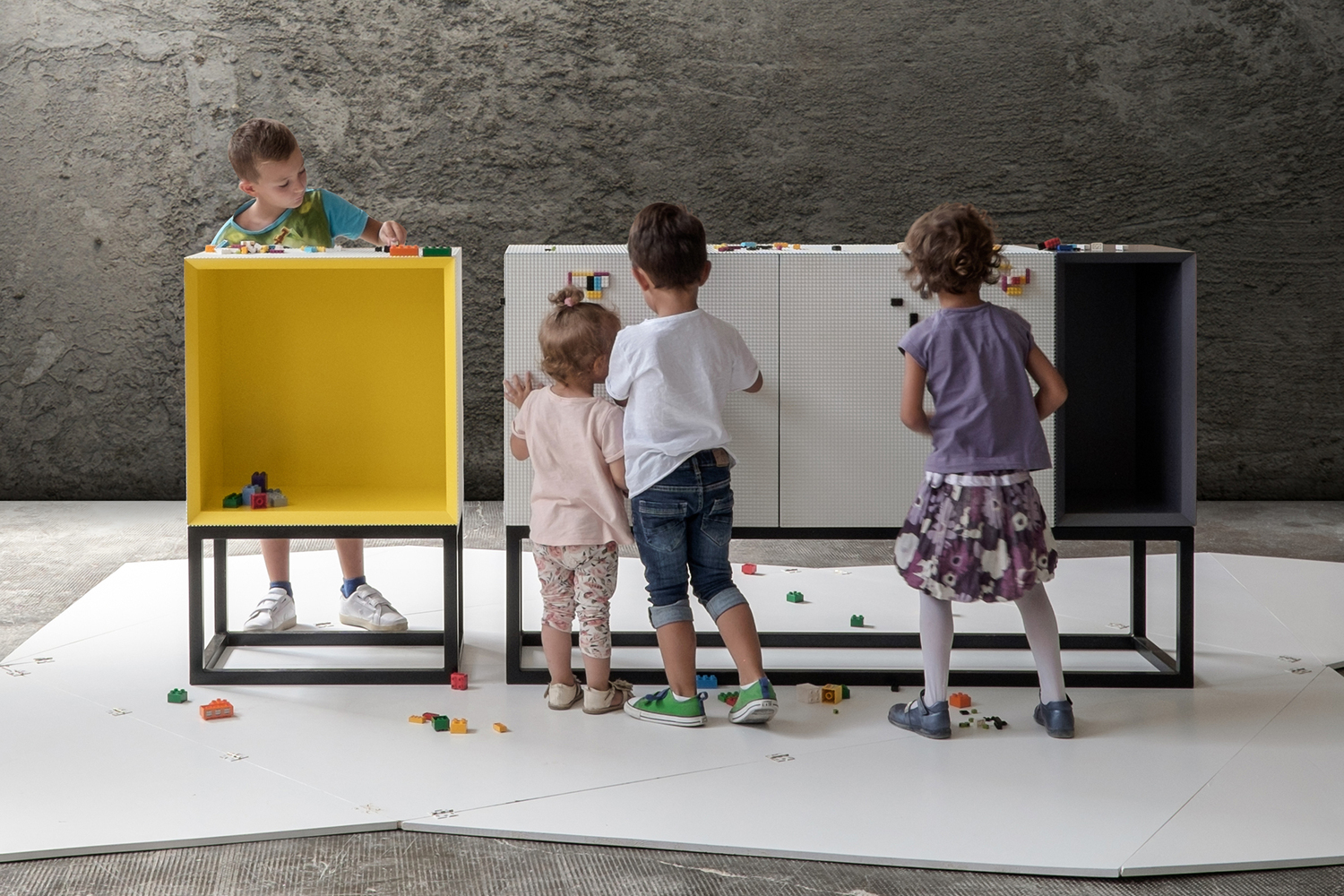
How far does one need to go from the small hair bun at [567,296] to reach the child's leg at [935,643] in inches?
37.8

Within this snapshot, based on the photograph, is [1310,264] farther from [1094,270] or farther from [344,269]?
[344,269]

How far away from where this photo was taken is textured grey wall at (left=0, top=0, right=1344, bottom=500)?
17.5 feet

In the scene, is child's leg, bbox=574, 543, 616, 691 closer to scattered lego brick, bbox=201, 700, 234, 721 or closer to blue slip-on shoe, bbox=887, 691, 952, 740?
blue slip-on shoe, bbox=887, 691, 952, 740

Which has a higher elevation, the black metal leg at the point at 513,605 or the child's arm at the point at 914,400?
the child's arm at the point at 914,400

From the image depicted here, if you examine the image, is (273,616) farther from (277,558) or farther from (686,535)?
(686,535)

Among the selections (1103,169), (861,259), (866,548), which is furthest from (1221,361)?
(861,259)

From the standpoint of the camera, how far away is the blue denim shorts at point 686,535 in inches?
96.2

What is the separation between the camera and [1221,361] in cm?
549

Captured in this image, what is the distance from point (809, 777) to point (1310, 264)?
4349 mm

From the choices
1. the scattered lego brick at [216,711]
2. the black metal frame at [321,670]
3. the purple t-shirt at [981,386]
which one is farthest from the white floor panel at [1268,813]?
the scattered lego brick at [216,711]

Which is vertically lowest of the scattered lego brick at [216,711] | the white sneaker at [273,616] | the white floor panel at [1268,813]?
the white floor panel at [1268,813]

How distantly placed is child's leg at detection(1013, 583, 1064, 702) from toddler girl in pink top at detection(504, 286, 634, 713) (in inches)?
32.6

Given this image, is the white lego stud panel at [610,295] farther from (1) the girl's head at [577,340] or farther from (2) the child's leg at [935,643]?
(2) the child's leg at [935,643]

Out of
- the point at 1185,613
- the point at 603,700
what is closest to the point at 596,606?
the point at 603,700
